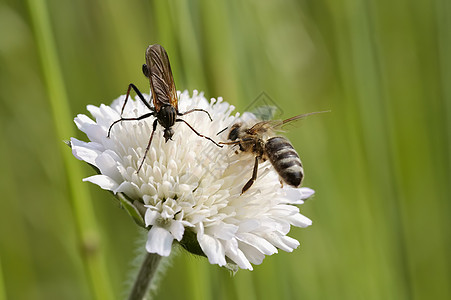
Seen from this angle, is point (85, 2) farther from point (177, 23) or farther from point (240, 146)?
point (240, 146)

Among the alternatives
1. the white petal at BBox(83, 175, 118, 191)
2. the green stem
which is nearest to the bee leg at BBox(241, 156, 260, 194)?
the white petal at BBox(83, 175, 118, 191)

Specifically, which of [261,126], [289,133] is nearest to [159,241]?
[261,126]

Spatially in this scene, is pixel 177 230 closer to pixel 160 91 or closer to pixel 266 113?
pixel 160 91

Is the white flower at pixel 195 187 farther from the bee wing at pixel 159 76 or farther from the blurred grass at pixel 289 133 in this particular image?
the blurred grass at pixel 289 133

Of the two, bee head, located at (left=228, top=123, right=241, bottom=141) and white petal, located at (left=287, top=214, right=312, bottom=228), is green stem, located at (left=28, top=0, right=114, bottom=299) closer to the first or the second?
bee head, located at (left=228, top=123, right=241, bottom=141)

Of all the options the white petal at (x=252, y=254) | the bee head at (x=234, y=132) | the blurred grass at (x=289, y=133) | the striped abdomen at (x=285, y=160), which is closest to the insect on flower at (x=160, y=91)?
the bee head at (x=234, y=132)
